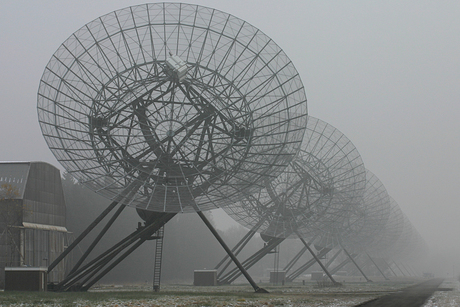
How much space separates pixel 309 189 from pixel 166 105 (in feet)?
71.9

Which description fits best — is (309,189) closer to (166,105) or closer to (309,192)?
(309,192)

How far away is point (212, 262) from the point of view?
445ft

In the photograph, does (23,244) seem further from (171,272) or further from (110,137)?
(171,272)

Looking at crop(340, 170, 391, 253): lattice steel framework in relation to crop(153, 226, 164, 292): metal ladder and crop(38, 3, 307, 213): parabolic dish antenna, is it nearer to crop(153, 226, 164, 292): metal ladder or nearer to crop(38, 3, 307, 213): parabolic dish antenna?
crop(153, 226, 164, 292): metal ladder

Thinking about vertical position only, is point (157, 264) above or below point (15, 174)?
below

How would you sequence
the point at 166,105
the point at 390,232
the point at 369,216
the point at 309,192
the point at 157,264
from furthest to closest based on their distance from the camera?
the point at 390,232 → the point at 369,216 → the point at 309,192 → the point at 157,264 → the point at 166,105

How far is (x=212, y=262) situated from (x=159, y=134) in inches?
4291

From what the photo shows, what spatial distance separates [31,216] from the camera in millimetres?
48219

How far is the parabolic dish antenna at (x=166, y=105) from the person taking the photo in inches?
1164

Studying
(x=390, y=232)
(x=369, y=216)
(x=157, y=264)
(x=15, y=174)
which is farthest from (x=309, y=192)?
(x=390, y=232)

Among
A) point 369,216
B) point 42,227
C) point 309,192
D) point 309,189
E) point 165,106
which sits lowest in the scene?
point 42,227

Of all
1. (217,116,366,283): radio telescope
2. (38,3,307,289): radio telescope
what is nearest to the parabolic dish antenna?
(38,3,307,289): radio telescope

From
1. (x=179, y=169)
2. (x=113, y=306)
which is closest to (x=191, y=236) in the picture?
(x=179, y=169)

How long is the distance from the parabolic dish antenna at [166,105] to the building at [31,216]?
19290mm
